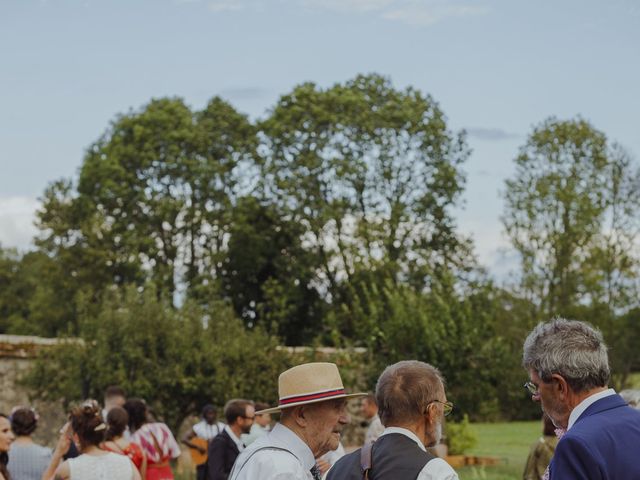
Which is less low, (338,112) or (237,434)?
(338,112)

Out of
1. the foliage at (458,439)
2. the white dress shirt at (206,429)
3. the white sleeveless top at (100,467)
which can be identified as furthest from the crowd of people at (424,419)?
the foliage at (458,439)

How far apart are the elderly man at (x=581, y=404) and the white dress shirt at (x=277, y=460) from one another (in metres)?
1.04

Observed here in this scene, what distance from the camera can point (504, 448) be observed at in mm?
36188

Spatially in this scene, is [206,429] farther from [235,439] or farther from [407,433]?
[407,433]

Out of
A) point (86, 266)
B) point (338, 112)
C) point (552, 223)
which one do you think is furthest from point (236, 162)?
point (552, 223)

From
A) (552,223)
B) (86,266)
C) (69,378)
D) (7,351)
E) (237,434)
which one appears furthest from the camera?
(86,266)

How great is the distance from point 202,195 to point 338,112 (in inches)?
238

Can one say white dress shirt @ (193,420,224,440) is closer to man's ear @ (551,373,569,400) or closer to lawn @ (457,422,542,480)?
lawn @ (457,422,542,480)

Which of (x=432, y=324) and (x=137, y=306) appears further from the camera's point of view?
(x=432, y=324)

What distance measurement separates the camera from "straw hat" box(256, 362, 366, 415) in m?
4.74

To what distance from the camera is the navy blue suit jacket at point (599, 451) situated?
352cm

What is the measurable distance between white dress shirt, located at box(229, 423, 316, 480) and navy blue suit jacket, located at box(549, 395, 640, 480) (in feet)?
3.96

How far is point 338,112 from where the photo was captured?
40.2 metres

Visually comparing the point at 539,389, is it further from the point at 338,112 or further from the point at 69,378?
the point at 338,112
